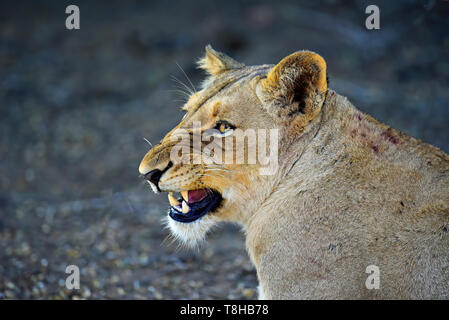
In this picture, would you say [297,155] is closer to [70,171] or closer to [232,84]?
[232,84]

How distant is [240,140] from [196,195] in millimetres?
583

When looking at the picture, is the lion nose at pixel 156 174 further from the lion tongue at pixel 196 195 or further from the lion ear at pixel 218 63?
the lion ear at pixel 218 63

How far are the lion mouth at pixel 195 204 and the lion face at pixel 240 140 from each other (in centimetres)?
5

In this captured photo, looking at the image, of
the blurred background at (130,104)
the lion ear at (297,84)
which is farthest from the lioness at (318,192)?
the blurred background at (130,104)

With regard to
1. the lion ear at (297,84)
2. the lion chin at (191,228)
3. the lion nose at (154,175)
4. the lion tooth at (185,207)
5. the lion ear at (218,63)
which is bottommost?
the lion chin at (191,228)

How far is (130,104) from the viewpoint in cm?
1103

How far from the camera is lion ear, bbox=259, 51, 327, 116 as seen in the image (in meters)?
3.33

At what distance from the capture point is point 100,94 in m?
11.4

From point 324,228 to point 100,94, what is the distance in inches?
352

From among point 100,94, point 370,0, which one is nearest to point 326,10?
point 370,0

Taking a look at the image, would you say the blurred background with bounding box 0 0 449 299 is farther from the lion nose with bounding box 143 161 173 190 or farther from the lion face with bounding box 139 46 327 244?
the lion nose with bounding box 143 161 173 190

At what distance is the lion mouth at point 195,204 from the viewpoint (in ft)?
12.5

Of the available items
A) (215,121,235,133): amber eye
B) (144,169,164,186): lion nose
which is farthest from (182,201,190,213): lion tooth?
(215,121,235,133): amber eye
